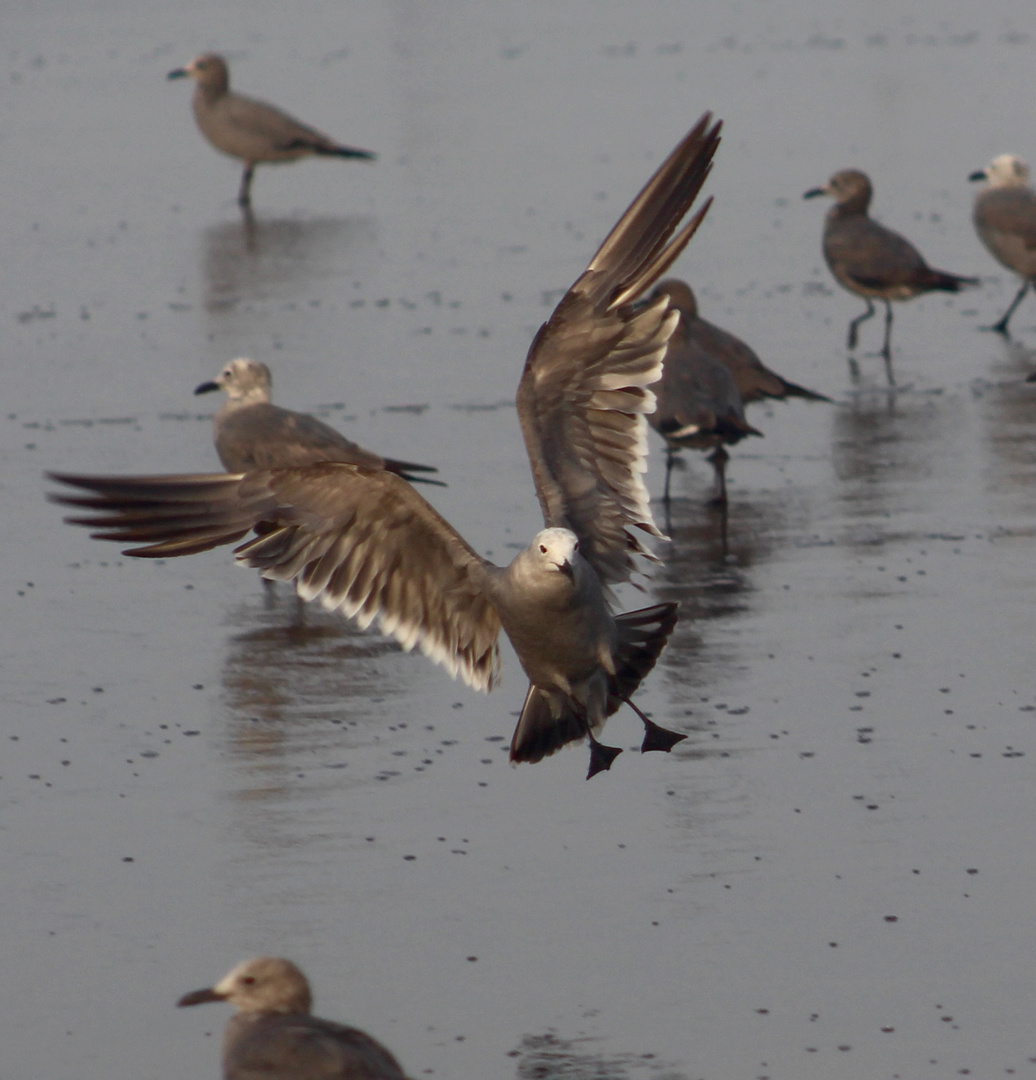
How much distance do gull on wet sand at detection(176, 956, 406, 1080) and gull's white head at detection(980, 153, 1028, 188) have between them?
11856 mm

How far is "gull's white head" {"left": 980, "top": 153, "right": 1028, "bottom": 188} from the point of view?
50.2ft

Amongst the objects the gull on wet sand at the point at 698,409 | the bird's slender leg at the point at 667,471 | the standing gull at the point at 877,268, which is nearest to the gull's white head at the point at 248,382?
the gull on wet sand at the point at 698,409

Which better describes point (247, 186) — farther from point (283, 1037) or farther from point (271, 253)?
point (283, 1037)

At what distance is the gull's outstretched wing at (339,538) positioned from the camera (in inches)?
249

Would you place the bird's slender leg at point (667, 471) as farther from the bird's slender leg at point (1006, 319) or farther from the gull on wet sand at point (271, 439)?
the bird's slender leg at point (1006, 319)

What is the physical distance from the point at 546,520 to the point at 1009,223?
29.3 feet

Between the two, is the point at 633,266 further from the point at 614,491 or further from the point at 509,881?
the point at 509,881

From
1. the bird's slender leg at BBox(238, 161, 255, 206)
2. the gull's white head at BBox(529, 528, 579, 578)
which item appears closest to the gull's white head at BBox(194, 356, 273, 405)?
the gull's white head at BBox(529, 528, 579, 578)

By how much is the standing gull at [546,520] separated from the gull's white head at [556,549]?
151 mm

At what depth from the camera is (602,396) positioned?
22.0 feet

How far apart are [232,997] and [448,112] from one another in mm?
20221

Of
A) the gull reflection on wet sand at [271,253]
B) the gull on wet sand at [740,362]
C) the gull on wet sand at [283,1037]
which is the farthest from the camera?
the gull reflection on wet sand at [271,253]

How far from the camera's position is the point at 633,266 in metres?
6.73

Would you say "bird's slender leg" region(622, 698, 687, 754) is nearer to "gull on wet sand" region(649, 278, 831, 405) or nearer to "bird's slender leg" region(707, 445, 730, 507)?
"bird's slender leg" region(707, 445, 730, 507)
